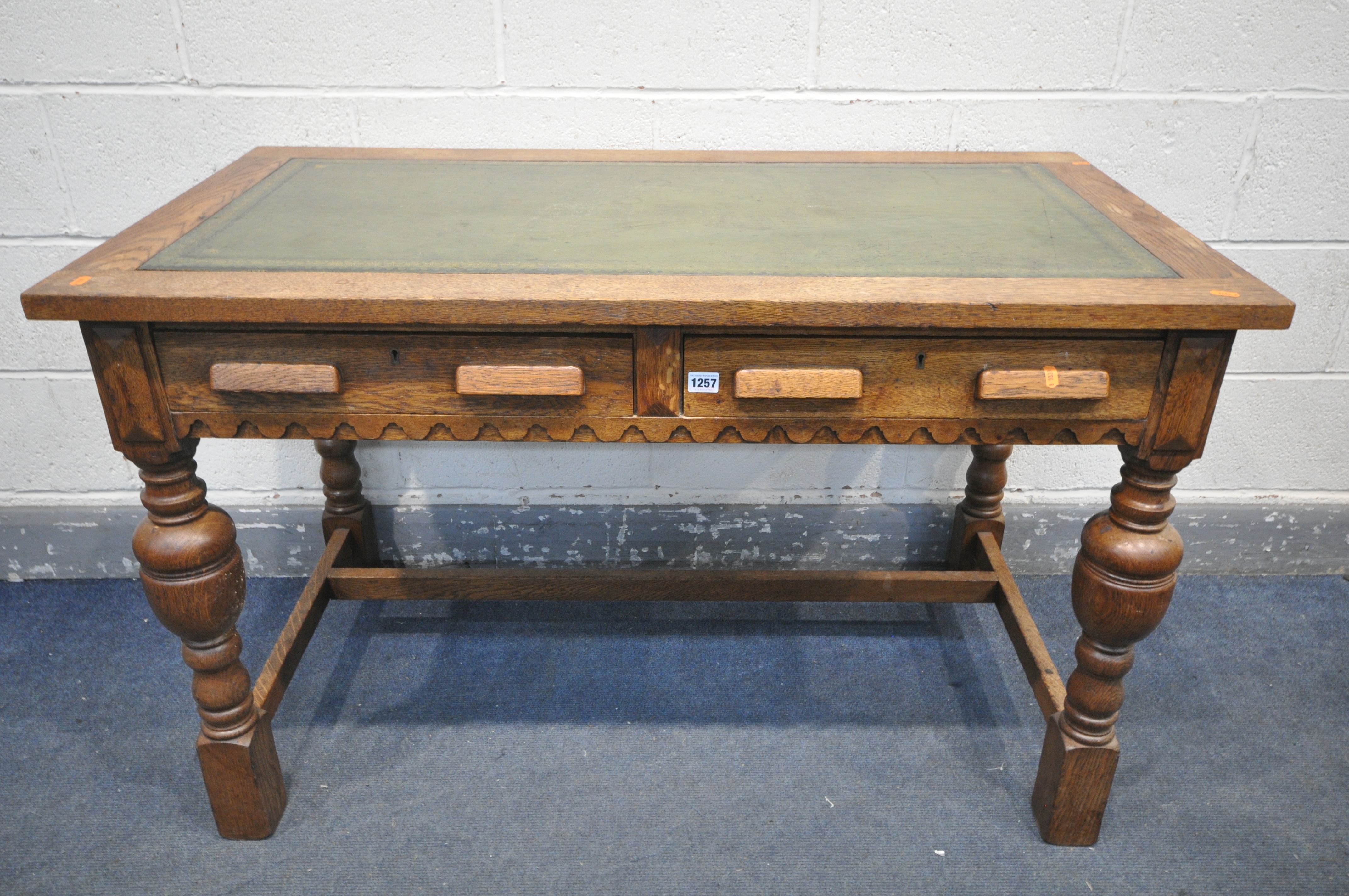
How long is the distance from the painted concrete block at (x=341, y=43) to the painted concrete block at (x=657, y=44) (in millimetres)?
73

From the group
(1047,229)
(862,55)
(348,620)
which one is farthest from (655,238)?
(348,620)

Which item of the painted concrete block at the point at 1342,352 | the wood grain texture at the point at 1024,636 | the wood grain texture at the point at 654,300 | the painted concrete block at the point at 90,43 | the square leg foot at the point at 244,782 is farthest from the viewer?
the painted concrete block at the point at 1342,352

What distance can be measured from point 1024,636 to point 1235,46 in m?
1.09

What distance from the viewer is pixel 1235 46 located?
1686 millimetres

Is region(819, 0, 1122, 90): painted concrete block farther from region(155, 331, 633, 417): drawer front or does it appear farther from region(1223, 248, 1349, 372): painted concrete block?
region(155, 331, 633, 417): drawer front

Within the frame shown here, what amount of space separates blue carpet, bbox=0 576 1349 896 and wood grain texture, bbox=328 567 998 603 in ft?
0.44

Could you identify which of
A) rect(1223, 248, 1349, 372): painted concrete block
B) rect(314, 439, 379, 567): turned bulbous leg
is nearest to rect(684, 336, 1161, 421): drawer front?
rect(1223, 248, 1349, 372): painted concrete block

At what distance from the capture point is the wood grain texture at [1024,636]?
1.51m

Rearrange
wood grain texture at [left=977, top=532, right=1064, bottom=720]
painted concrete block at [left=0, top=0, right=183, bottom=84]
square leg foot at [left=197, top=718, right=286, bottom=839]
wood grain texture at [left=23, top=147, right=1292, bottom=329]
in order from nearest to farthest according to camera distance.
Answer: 1. wood grain texture at [left=23, top=147, right=1292, bottom=329]
2. square leg foot at [left=197, top=718, right=286, bottom=839]
3. wood grain texture at [left=977, top=532, right=1064, bottom=720]
4. painted concrete block at [left=0, top=0, right=183, bottom=84]

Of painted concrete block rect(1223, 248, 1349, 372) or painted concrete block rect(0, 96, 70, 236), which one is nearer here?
painted concrete block rect(0, 96, 70, 236)

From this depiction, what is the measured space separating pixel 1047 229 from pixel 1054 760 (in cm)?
77

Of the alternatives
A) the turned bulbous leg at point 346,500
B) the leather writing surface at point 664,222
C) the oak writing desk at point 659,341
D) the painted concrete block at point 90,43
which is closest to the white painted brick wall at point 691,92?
the painted concrete block at point 90,43

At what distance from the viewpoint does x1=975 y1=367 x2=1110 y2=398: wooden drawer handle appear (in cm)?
113

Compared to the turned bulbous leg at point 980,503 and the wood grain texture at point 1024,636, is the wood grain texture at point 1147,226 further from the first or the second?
the wood grain texture at point 1024,636
